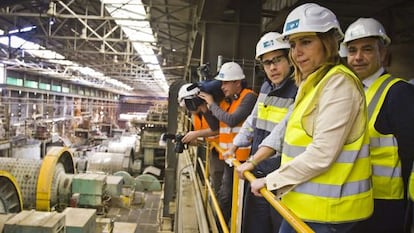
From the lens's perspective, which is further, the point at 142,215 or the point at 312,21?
the point at 142,215

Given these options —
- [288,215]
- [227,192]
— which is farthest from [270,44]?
[227,192]

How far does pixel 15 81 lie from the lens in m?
23.6

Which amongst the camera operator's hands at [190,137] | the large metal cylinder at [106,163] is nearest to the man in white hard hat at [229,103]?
the camera operator's hands at [190,137]

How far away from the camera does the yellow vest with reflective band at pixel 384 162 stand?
2.10 metres

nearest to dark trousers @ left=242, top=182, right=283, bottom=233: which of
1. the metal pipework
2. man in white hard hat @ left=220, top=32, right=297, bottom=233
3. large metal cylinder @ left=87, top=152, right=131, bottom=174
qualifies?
man in white hard hat @ left=220, top=32, right=297, bottom=233

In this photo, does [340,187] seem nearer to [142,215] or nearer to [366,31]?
[366,31]

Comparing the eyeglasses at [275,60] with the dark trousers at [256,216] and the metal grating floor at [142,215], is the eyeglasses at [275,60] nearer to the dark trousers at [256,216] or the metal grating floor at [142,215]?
the dark trousers at [256,216]

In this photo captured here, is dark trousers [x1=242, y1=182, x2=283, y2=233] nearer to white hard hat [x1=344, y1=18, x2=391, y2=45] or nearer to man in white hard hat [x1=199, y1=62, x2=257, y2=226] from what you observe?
man in white hard hat [x1=199, y1=62, x2=257, y2=226]

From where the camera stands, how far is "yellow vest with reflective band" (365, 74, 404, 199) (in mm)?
2096

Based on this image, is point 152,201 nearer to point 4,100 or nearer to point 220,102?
point 4,100

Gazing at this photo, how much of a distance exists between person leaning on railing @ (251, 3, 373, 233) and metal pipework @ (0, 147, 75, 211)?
1011 cm

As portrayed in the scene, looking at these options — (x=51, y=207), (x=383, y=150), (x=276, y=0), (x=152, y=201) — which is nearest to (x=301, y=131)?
(x=383, y=150)

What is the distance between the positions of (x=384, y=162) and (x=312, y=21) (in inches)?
39.6

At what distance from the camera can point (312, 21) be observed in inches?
70.5
